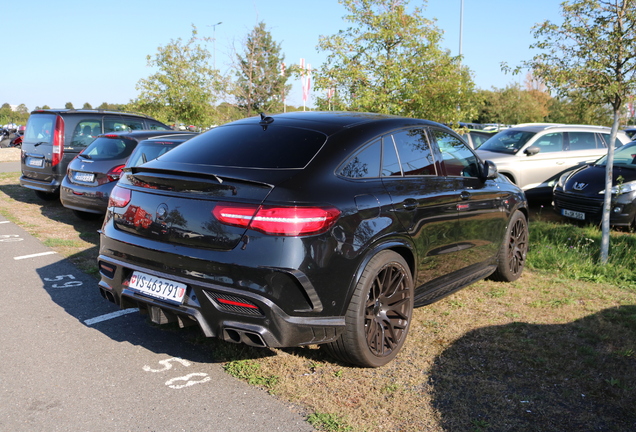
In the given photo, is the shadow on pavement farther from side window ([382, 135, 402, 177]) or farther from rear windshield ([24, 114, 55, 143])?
rear windshield ([24, 114, 55, 143])

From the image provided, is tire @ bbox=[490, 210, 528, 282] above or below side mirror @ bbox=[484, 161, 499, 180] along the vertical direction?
below

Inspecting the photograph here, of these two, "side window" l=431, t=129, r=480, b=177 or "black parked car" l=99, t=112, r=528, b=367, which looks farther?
"side window" l=431, t=129, r=480, b=177

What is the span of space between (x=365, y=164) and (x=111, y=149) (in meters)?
6.12

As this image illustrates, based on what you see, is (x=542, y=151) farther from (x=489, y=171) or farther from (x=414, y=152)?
(x=414, y=152)

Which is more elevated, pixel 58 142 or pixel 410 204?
pixel 58 142

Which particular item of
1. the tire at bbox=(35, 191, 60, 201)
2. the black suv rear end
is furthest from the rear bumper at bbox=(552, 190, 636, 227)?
the tire at bbox=(35, 191, 60, 201)

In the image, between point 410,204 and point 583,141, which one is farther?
point 583,141

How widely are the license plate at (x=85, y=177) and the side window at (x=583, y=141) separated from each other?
9500 millimetres

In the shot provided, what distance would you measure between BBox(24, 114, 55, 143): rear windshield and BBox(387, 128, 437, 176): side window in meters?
8.29

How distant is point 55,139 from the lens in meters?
10.5

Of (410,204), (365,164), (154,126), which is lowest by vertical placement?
(410,204)

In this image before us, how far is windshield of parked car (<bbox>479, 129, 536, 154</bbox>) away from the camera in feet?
38.7

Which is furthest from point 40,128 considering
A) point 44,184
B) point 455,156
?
point 455,156

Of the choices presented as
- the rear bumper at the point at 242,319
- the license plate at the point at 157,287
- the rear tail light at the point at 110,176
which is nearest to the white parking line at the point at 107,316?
the license plate at the point at 157,287
